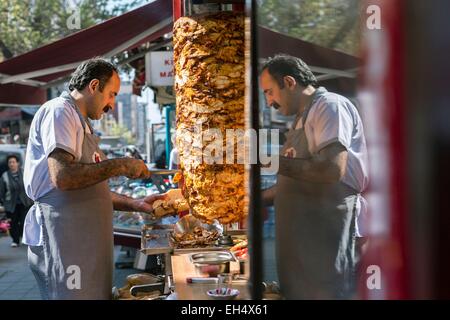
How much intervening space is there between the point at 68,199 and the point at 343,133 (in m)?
1.45

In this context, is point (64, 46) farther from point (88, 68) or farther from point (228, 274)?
point (228, 274)

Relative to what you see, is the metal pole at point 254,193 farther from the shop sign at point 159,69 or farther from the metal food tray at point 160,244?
the shop sign at point 159,69

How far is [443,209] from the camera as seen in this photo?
1149mm

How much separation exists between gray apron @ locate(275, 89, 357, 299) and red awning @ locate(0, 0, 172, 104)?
10.7 ft

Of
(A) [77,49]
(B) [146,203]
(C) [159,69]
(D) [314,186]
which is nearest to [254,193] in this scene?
(D) [314,186]

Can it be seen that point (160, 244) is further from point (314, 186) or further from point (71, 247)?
point (314, 186)

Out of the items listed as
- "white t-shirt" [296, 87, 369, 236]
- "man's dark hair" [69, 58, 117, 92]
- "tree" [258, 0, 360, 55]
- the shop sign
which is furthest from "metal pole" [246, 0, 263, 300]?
the shop sign

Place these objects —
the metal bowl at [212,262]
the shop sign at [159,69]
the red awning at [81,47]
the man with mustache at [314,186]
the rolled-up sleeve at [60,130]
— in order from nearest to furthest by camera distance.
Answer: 1. the man with mustache at [314,186]
2. the rolled-up sleeve at [60,130]
3. the metal bowl at [212,262]
4. the red awning at [81,47]
5. the shop sign at [159,69]

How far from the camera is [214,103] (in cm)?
254

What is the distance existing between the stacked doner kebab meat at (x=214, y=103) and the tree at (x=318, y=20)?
3.43 feet

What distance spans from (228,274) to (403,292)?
133 cm

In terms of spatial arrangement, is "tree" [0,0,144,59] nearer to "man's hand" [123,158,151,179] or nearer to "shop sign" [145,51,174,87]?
"shop sign" [145,51,174,87]

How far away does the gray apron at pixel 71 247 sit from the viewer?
252 centimetres

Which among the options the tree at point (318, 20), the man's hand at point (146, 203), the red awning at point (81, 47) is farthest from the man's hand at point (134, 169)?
the red awning at point (81, 47)
